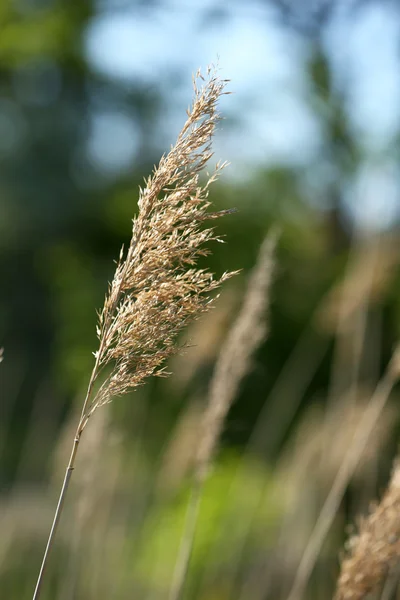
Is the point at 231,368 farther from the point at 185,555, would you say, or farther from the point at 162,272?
the point at 162,272

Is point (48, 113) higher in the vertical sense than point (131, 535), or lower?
higher

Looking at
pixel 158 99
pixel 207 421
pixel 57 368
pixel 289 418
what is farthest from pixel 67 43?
pixel 207 421

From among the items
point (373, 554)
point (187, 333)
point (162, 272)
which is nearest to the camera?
point (162, 272)

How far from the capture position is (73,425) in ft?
11.4

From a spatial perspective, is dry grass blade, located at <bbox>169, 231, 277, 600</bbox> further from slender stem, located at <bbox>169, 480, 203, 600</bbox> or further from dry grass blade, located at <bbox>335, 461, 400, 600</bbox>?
dry grass blade, located at <bbox>335, 461, 400, 600</bbox>

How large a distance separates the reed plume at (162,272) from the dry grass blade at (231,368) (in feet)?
2.39

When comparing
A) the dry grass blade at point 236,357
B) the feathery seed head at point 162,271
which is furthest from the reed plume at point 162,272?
the dry grass blade at point 236,357

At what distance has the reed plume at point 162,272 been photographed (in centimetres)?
108

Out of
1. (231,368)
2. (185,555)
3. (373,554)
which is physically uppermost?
(231,368)

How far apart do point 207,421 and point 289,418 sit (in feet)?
14.7

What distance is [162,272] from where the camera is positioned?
3.59 ft

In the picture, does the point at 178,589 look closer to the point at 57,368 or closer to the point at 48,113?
the point at 57,368

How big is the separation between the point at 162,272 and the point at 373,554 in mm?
671

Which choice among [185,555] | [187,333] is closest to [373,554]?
[185,555]
